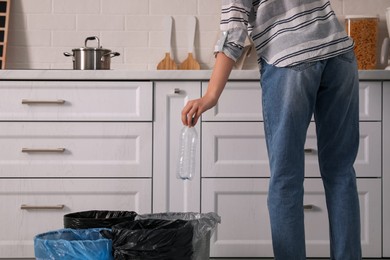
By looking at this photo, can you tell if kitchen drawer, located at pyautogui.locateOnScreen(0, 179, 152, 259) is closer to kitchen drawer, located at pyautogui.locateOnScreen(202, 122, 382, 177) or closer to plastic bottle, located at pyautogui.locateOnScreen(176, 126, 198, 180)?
plastic bottle, located at pyautogui.locateOnScreen(176, 126, 198, 180)

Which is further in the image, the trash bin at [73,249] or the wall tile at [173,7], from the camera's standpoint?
the wall tile at [173,7]

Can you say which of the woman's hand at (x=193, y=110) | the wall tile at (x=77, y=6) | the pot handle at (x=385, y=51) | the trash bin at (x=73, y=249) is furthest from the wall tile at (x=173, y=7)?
the trash bin at (x=73, y=249)

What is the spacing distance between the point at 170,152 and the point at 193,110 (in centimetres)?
117

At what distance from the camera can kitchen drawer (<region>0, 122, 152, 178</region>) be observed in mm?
3260

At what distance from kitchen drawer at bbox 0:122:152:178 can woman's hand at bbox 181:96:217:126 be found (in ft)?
3.79

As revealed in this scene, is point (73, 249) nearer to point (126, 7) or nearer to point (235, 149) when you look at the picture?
point (235, 149)

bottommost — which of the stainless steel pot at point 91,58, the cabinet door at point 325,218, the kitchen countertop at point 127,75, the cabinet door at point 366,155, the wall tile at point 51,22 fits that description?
the cabinet door at point 325,218

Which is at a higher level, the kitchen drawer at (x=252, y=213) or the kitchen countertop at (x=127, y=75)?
the kitchen countertop at (x=127, y=75)

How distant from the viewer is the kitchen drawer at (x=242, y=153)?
10.8 ft

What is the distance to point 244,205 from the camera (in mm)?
3289

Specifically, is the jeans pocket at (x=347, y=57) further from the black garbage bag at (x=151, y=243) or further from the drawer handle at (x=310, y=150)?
the drawer handle at (x=310, y=150)

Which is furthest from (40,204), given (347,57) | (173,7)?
(347,57)

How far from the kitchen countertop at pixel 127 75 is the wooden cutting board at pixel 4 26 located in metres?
0.57

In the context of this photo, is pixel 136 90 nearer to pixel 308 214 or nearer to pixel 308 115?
pixel 308 214
